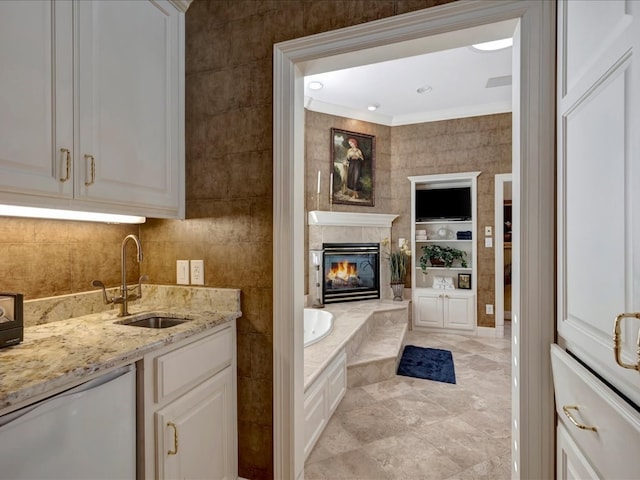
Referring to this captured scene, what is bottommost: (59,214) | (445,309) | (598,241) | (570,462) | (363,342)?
(363,342)

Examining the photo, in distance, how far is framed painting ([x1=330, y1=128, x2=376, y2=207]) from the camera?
4.84 meters

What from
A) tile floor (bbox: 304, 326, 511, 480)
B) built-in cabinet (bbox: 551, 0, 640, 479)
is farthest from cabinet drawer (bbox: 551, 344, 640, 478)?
tile floor (bbox: 304, 326, 511, 480)

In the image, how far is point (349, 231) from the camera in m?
4.92

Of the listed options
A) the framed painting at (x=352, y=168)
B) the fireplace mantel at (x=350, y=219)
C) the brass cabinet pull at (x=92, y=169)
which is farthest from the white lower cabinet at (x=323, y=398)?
the framed painting at (x=352, y=168)

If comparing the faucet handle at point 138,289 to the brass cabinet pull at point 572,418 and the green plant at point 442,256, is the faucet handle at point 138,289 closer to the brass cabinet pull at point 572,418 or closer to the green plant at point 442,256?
the brass cabinet pull at point 572,418

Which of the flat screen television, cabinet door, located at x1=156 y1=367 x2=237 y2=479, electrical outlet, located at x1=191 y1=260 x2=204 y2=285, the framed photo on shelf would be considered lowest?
cabinet door, located at x1=156 y1=367 x2=237 y2=479

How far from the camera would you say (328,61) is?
65.2 inches

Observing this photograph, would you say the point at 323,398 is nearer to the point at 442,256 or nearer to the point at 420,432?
the point at 420,432

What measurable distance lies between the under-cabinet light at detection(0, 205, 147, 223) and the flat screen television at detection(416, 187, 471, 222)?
4.15 meters

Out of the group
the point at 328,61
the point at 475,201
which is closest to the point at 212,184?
the point at 328,61

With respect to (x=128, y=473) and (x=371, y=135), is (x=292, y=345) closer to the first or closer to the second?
(x=128, y=473)

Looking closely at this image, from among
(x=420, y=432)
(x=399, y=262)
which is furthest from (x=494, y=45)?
(x=420, y=432)

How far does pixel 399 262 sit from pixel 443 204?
3.57 feet

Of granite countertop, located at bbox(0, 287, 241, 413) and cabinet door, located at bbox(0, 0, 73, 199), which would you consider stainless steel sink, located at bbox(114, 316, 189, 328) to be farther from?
cabinet door, located at bbox(0, 0, 73, 199)
